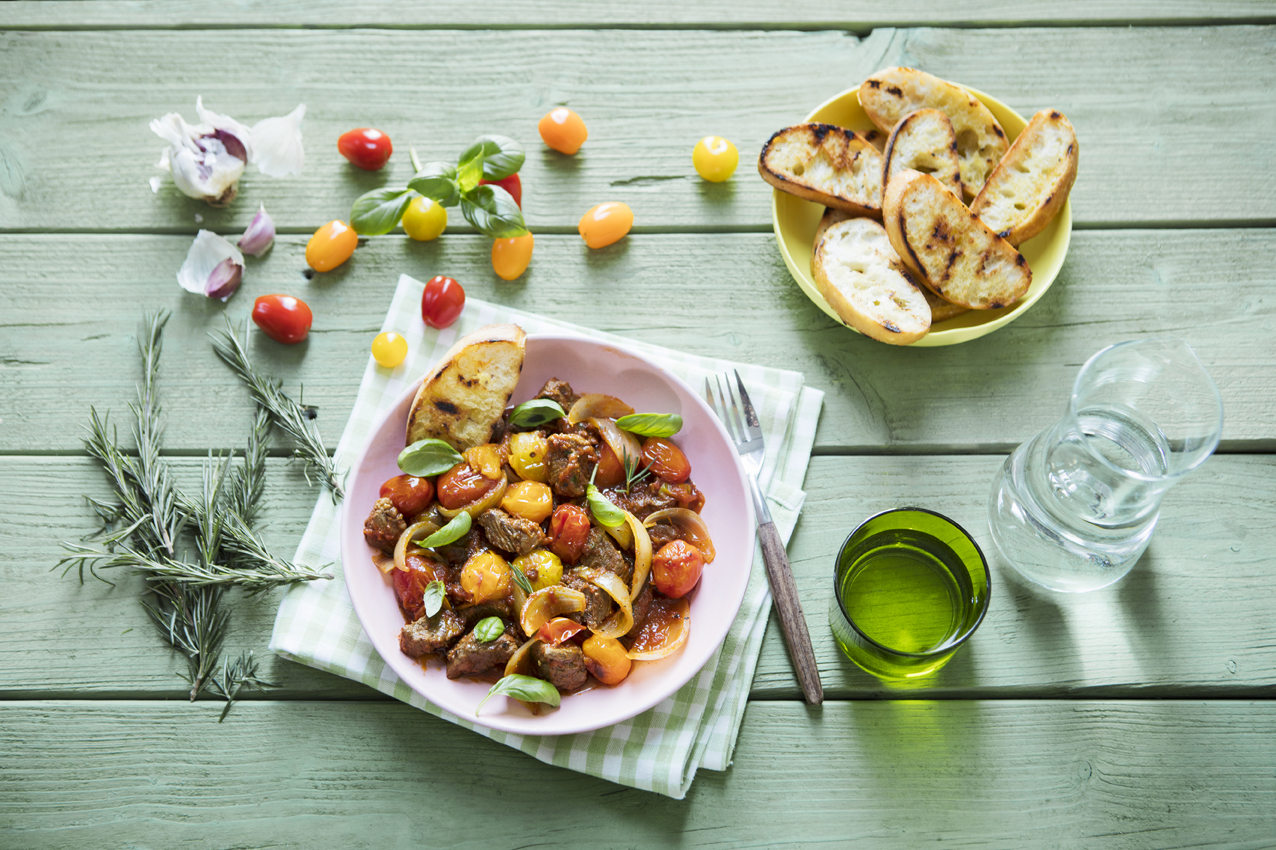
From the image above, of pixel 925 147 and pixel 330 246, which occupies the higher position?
pixel 925 147

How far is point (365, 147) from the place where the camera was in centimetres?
249

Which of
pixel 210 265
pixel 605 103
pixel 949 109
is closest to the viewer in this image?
pixel 949 109

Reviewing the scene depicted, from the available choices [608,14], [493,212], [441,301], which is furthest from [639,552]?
[608,14]

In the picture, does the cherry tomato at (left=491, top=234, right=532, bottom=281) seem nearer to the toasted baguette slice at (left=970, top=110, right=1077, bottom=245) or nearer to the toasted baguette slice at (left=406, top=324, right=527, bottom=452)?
the toasted baguette slice at (left=406, top=324, right=527, bottom=452)

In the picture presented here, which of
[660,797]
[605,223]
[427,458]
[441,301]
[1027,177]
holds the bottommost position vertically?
[660,797]

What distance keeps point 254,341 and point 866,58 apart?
2.14 meters

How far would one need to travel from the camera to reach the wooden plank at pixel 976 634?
2.21 m

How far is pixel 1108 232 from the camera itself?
2.52m

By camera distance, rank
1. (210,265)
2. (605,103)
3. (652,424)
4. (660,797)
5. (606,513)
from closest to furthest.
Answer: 1. (606,513)
2. (652,424)
3. (660,797)
4. (210,265)
5. (605,103)

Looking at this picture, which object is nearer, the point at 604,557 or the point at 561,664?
the point at 561,664

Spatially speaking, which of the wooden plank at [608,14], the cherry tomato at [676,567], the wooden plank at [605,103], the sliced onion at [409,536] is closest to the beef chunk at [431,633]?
the sliced onion at [409,536]

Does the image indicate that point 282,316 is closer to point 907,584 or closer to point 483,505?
point 483,505

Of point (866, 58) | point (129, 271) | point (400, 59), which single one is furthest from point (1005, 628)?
point (129, 271)

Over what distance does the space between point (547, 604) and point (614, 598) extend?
16cm
